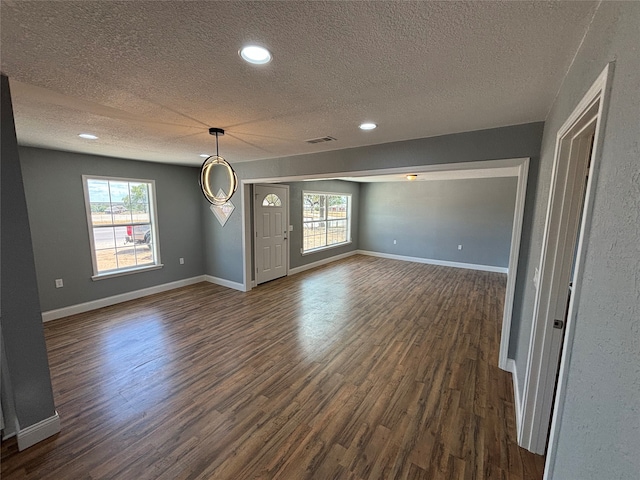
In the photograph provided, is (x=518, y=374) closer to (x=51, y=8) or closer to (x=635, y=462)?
(x=635, y=462)

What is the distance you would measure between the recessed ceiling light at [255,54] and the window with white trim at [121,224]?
13.3 ft

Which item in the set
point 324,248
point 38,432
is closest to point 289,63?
point 38,432

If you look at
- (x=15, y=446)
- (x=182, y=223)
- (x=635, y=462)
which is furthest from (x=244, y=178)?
(x=635, y=462)

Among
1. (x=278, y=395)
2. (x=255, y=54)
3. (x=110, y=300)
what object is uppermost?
(x=255, y=54)

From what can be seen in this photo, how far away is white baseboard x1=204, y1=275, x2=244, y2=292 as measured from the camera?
16.8 feet

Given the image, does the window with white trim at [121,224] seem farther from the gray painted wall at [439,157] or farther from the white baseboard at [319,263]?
the white baseboard at [319,263]

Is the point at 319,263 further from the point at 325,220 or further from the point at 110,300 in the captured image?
the point at 110,300

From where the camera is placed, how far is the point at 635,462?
0.54 metres

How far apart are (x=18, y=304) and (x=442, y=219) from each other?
7660 mm

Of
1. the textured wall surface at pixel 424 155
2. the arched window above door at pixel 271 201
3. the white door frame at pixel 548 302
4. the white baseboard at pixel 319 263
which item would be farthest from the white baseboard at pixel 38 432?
the white baseboard at pixel 319 263

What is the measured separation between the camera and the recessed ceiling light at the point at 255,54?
1.26m

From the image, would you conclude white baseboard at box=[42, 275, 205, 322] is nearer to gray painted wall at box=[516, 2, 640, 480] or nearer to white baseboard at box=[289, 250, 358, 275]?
white baseboard at box=[289, 250, 358, 275]

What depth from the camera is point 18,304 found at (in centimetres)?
174

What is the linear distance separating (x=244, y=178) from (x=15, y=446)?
386 centimetres
